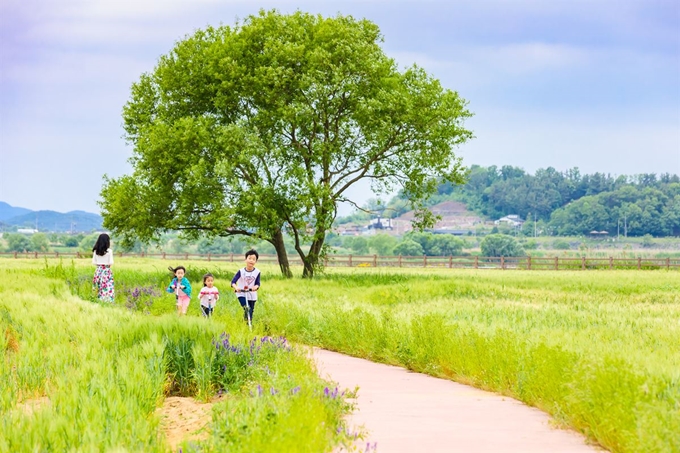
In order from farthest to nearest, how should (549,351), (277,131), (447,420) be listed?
(277,131) → (549,351) → (447,420)

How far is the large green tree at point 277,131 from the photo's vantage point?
39.2m

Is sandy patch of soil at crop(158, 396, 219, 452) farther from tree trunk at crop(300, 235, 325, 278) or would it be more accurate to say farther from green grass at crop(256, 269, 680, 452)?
tree trunk at crop(300, 235, 325, 278)

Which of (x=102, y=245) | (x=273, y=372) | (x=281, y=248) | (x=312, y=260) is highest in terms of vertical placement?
(x=102, y=245)

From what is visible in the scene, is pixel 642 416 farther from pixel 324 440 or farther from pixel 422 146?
pixel 422 146

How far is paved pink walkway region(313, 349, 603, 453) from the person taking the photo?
7910mm

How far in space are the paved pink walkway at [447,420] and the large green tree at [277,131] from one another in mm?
26241

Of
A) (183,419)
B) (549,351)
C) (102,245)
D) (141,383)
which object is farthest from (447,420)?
(102,245)

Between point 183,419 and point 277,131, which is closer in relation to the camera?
point 183,419

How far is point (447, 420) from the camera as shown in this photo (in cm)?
925

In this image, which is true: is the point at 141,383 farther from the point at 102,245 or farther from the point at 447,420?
the point at 102,245

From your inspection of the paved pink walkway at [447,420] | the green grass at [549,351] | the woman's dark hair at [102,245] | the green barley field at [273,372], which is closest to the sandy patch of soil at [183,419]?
the green barley field at [273,372]

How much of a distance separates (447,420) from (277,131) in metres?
33.0

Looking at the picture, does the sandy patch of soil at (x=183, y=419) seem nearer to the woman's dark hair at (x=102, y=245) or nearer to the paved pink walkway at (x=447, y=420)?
the paved pink walkway at (x=447, y=420)

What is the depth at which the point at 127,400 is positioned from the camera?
7977mm
